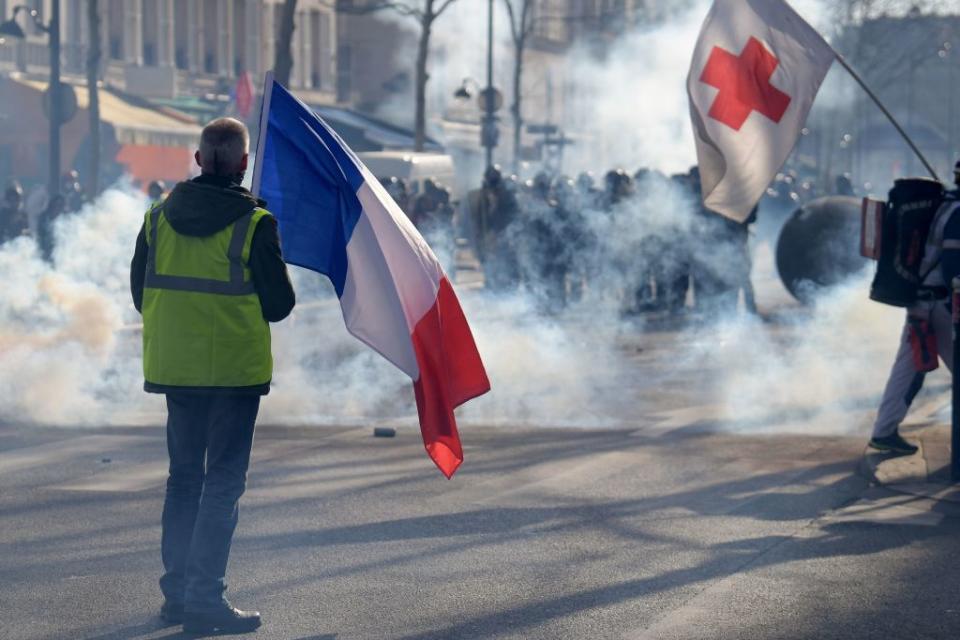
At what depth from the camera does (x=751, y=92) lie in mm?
10008

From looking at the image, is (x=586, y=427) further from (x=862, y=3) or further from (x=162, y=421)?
(x=862, y=3)

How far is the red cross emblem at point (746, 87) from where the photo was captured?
9984 millimetres

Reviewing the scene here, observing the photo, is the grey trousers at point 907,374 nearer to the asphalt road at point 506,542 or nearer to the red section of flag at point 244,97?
the asphalt road at point 506,542

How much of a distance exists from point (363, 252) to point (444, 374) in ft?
1.65

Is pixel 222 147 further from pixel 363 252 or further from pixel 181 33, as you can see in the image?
pixel 181 33

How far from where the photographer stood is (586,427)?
10633mm

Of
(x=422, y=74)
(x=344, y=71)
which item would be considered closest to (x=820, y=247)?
(x=422, y=74)

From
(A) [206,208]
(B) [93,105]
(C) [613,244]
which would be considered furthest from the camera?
(B) [93,105]

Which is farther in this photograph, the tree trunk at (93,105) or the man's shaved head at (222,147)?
the tree trunk at (93,105)

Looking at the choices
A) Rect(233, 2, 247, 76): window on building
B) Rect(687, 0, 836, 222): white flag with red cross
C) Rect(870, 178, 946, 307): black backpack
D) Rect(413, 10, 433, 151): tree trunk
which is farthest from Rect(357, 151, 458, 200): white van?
Rect(870, 178, 946, 307): black backpack

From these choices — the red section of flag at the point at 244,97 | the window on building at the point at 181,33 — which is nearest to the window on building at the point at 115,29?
the window on building at the point at 181,33

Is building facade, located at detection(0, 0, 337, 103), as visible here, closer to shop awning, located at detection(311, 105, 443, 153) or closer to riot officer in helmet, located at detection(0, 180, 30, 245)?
shop awning, located at detection(311, 105, 443, 153)

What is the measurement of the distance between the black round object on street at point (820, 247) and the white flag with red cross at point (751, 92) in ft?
34.3

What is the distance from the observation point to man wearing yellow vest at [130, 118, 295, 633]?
5.54 m
